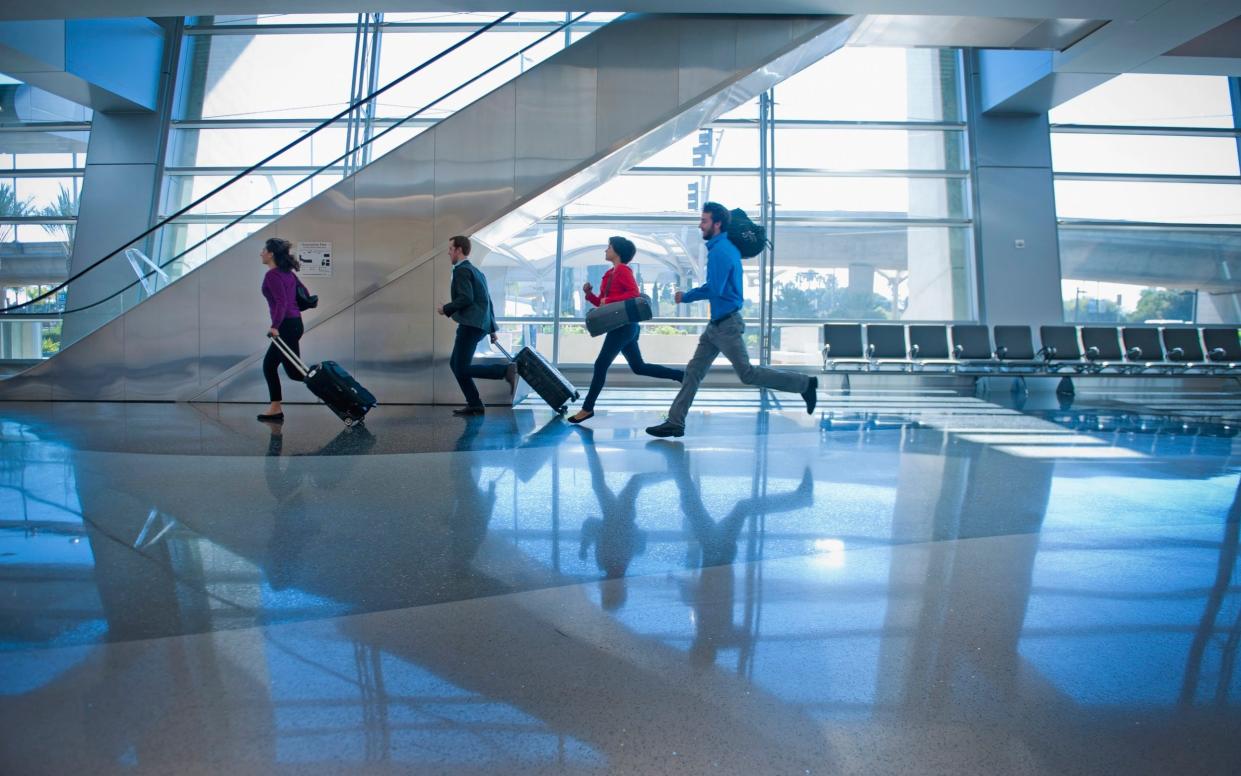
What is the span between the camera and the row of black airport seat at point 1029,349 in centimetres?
1387

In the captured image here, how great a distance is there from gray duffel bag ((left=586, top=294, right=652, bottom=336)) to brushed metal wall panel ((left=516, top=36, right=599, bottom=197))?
Result: 2.52 metres

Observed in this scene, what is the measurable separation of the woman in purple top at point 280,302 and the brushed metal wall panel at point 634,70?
12.1ft

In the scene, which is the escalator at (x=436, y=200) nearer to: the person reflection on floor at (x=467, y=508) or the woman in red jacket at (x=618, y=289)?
the woman in red jacket at (x=618, y=289)

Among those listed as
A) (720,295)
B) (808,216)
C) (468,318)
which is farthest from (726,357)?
(808,216)

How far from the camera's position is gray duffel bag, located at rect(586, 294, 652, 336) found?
784 centimetres

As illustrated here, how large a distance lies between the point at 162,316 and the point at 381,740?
32.0ft

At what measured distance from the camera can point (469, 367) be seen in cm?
908

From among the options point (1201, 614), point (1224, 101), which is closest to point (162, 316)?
point (1201, 614)

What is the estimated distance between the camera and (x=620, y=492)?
16.0ft

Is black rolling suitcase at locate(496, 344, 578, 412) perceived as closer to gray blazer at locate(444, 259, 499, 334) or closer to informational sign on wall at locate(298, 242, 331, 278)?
gray blazer at locate(444, 259, 499, 334)

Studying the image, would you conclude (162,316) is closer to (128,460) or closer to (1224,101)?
(128,460)

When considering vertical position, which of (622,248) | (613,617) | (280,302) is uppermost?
(622,248)

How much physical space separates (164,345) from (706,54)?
7.16 metres

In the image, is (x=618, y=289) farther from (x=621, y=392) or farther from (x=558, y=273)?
(x=558, y=273)
